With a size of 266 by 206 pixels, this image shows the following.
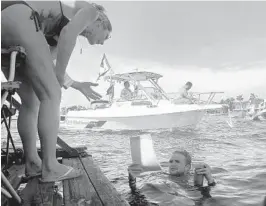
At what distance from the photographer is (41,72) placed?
181 centimetres

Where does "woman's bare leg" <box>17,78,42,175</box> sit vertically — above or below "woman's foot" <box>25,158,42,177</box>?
above

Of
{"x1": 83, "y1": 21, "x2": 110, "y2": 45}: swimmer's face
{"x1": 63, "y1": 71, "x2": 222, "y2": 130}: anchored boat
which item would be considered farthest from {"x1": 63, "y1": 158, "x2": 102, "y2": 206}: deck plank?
{"x1": 63, "y1": 71, "x2": 222, "y2": 130}: anchored boat

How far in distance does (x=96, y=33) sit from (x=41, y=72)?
2.15 feet

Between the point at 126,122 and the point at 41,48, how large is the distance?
1234cm

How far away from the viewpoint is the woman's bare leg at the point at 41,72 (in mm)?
1729

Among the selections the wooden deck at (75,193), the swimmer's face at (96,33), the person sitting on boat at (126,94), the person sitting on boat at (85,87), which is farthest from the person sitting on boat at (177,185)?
the person sitting on boat at (126,94)

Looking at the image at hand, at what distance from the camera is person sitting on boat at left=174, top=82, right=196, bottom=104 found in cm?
1351

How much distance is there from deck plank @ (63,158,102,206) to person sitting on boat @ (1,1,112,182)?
0.33ft

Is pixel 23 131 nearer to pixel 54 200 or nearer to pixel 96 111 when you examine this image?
pixel 54 200

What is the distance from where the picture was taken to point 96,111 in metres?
15.5

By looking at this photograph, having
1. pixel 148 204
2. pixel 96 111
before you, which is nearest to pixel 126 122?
pixel 96 111

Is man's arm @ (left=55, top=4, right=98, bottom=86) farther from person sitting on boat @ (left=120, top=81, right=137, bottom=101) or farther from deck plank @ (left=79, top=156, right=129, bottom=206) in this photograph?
person sitting on boat @ (left=120, top=81, right=137, bottom=101)

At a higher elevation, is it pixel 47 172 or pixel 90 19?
pixel 90 19

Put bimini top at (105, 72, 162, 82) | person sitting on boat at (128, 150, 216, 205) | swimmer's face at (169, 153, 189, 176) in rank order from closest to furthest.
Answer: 1. person sitting on boat at (128, 150, 216, 205)
2. swimmer's face at (169, 153, 189, 176)
3. bimini top at (105, 72, 162, 82)
